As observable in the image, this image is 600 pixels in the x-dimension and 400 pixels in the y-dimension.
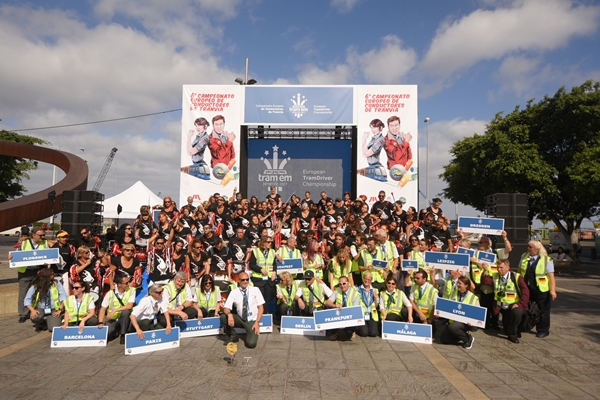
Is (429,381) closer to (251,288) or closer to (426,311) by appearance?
(426,311)

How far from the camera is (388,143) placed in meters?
16.6

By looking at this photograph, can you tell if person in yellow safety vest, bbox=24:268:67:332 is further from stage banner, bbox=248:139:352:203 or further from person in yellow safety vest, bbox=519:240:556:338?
stage banner, bbox=248:139:352:203

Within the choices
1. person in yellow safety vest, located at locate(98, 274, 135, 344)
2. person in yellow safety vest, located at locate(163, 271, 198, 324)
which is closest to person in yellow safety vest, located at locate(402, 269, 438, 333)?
person in yellow safety vest, located at locate(163, 271, 198, 324)

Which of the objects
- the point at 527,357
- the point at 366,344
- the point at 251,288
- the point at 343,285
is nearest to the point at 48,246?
the point at 251,288

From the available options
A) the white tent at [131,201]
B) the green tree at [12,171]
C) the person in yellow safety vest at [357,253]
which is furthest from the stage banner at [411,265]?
the green tree at [12,171]

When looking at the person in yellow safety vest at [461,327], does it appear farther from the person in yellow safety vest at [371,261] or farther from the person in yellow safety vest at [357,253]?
Answer: the person in yellow safety vest at [357,253]

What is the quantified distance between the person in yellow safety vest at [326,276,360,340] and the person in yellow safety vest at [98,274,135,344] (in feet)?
11.8

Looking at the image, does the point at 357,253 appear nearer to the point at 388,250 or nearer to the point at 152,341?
the point at 388,250

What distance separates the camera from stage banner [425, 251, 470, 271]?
7.86 metres

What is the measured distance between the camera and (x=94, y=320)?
7.27 metres

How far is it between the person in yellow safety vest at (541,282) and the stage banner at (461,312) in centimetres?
150

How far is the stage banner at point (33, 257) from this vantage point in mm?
8156

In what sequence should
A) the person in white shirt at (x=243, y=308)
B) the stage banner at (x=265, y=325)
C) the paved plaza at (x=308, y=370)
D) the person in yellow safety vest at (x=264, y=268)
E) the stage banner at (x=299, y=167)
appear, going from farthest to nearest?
the stage banner at (x=299, y=167), the person in yellow safety vest at (x=264, y=268), the stage banner at (x=265, y=325), the person in white shirt at (x=243, y=308), the paved plaza at (x=308, y=370)

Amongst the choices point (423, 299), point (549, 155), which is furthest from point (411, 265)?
point (549, 155)
